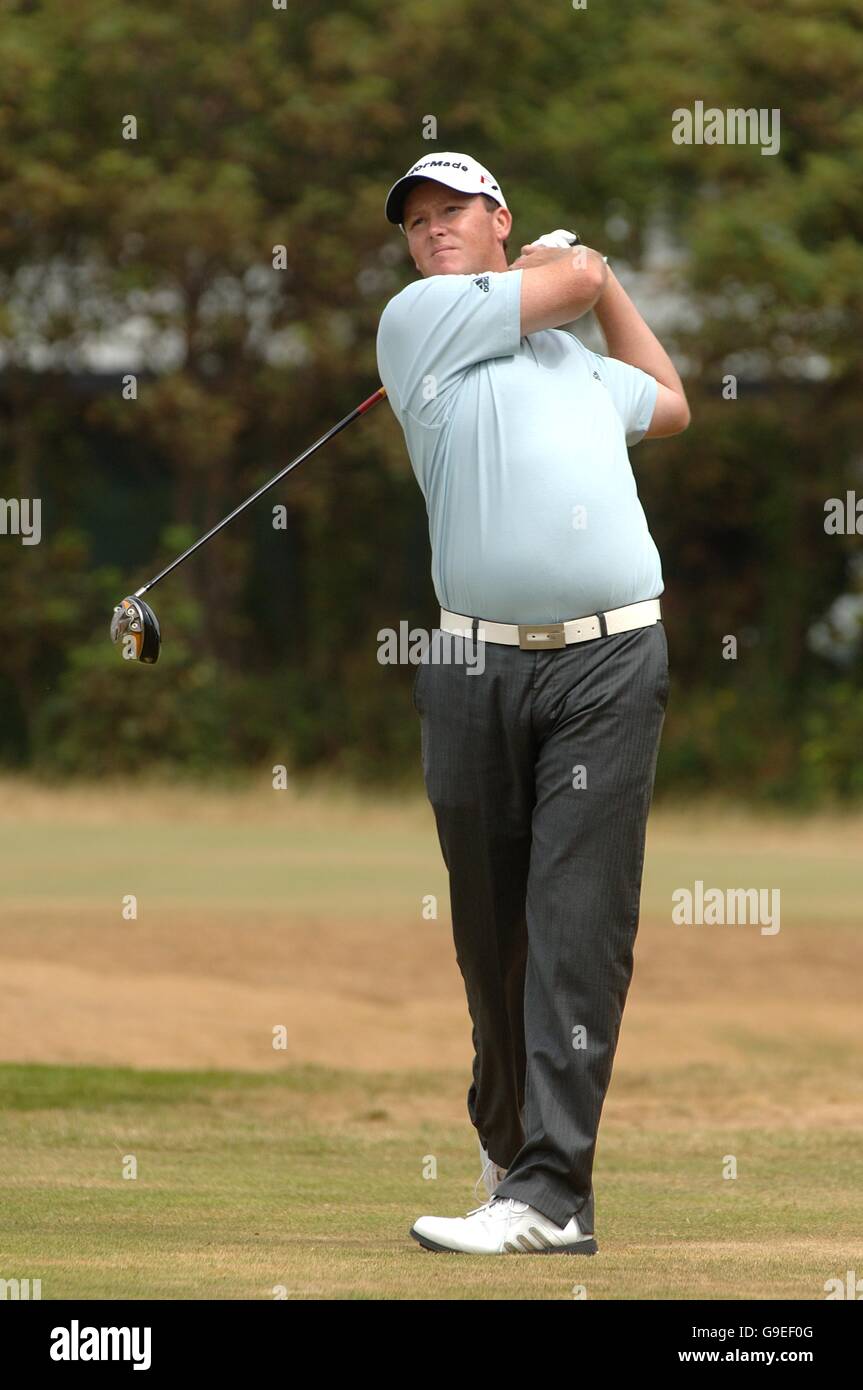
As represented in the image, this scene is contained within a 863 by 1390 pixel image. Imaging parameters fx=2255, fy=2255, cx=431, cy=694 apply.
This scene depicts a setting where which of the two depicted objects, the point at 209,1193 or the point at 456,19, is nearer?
the point at 209,1193

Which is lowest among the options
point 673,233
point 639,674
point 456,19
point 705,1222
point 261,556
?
point 705,1222

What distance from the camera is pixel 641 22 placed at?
24781 mm

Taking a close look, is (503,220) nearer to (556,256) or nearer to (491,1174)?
(556,256)

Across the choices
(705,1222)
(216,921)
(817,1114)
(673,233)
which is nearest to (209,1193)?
(705,1222)

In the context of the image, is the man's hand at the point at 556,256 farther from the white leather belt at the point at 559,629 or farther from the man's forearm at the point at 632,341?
the white leather belt at the point at 559,629

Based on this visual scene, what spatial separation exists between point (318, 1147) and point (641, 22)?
20.1 metres

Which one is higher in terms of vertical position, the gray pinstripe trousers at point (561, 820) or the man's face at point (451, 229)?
the man's face at point (451, 229)

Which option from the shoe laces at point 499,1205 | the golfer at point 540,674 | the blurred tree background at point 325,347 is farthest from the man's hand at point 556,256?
the blurred tree background at point 325,347

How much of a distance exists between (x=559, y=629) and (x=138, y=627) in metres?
1.05

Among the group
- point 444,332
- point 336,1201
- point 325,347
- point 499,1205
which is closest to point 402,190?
point 444,332

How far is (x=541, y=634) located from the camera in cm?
450

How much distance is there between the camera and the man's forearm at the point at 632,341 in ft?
16.2

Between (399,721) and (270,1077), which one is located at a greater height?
(399,721)

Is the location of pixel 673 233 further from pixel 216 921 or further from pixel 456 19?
pixel 216 921
